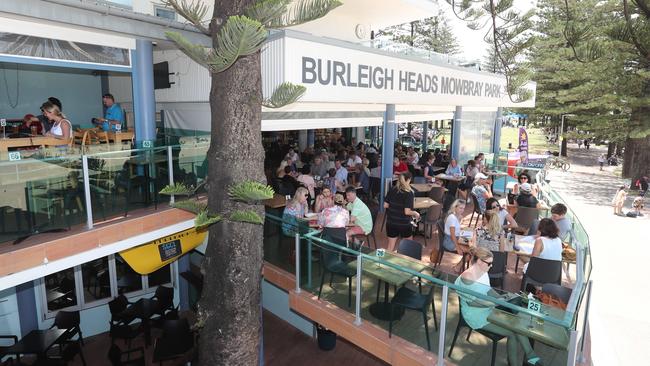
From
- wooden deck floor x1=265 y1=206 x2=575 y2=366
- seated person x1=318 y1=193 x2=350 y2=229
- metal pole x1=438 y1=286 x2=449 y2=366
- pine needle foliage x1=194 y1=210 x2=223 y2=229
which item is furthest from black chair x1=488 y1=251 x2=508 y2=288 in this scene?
pine needle foliage x1=194 y1=210 x2=223 y2=229

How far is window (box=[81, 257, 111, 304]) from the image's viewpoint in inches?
380

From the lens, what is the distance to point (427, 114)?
1408 cm

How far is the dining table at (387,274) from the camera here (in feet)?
16.6

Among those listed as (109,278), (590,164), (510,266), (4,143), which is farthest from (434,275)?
(590,164)

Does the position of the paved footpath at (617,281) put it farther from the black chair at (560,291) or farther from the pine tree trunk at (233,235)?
the pine tree trunk at (233,235)

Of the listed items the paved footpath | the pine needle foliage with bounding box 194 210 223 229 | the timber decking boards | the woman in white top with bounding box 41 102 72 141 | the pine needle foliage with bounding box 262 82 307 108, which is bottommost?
the timber decking boards

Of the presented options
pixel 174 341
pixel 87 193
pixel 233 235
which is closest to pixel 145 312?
pixel 174 341

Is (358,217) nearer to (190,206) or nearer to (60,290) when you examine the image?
(190,206)

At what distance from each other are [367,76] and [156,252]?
5.13m

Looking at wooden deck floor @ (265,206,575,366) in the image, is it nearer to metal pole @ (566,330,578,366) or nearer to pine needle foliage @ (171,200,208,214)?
metal pole @ (566,330,578,366)

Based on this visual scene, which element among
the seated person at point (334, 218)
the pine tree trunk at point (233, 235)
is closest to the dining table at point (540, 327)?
the pine tree trunk at point (233, 235)

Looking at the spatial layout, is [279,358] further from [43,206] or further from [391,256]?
[43,206]

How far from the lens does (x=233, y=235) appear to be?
15.0 ft

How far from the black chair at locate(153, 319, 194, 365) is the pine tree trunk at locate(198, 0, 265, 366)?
310 cm
